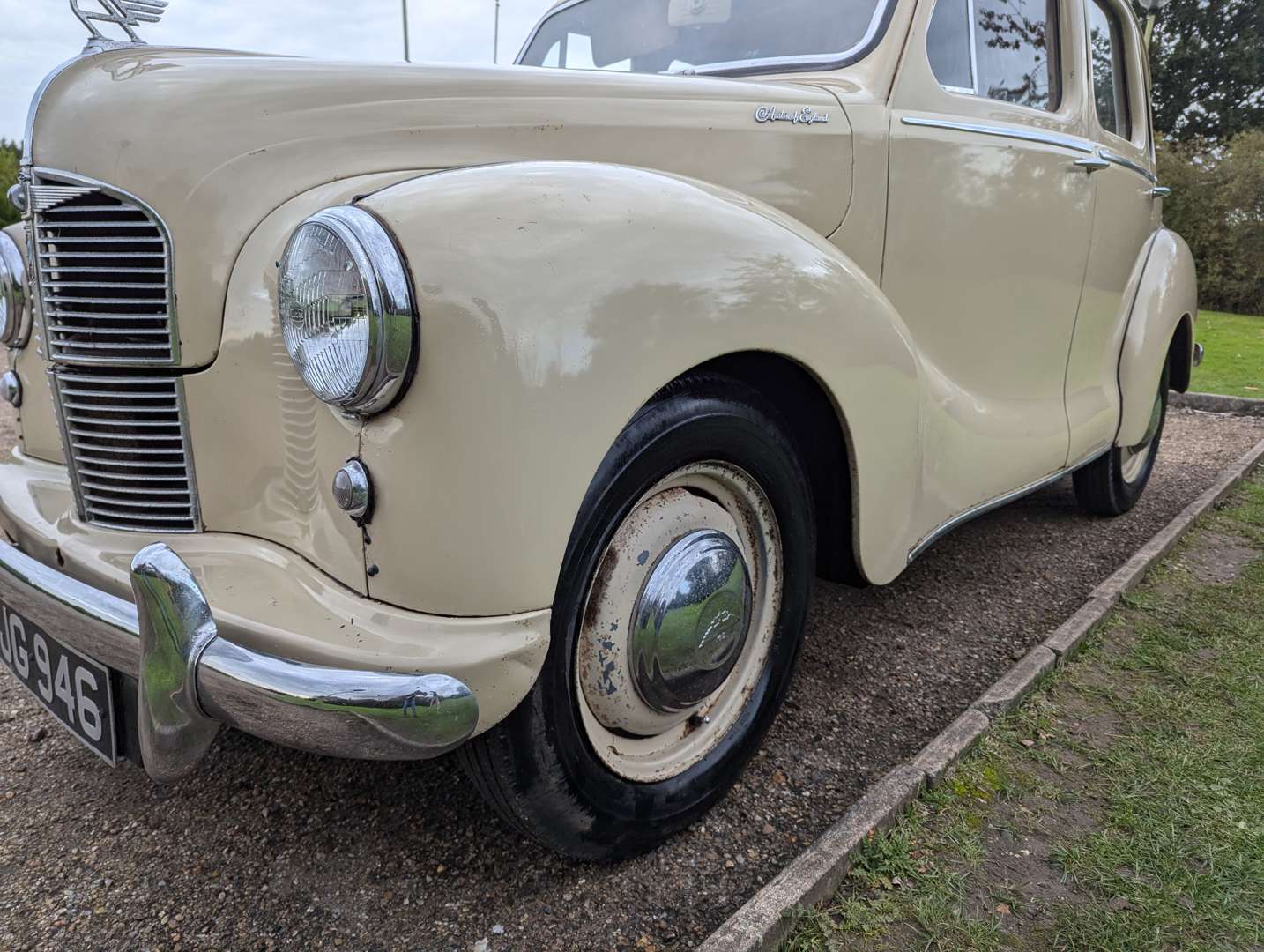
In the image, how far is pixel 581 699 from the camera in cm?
150

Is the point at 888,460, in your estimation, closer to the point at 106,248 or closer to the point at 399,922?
the point at 399,922

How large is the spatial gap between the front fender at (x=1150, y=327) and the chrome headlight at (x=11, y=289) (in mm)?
3555

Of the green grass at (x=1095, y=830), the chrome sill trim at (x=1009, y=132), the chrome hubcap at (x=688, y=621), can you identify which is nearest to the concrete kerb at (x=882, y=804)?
the green grass at (x=1095, y=830)

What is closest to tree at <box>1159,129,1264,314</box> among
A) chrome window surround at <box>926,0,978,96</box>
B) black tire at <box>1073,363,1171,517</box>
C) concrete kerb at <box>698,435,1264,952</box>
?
black tire at <box>1073,363,1171,517</box>

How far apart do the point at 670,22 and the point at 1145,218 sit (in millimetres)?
2201

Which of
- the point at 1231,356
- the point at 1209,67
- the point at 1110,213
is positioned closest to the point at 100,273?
the point at 1110,213

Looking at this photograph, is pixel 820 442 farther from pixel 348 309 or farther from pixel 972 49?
pixel 972 49

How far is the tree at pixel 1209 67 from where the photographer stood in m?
23.3

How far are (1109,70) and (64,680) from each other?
3.90 m

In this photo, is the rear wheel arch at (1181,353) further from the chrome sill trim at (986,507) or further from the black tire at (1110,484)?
the chrome sill trim at (986,507)

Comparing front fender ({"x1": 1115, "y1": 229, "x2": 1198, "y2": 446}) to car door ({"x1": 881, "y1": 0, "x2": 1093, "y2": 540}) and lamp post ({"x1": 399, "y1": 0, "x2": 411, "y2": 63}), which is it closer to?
car door ({"x1": 881, "y1": 0, "x2": 1093, "y2": 540})

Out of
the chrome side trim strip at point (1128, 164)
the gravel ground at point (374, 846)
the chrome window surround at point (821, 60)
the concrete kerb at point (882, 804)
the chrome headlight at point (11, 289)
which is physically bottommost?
the gravel ground at point (374, 846)

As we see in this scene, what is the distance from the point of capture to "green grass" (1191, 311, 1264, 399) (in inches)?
292

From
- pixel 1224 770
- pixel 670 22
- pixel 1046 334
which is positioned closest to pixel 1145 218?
pixel 1046 334
